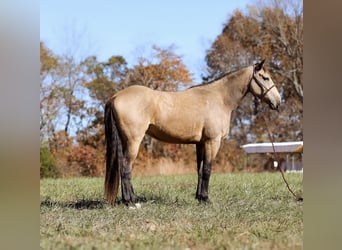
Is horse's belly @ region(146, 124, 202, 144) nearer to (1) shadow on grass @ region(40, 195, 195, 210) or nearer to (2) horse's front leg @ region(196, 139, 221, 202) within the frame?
(2) horse's front leg @ region(196, 139, 221, 202)

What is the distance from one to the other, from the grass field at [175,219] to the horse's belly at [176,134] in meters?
0.40

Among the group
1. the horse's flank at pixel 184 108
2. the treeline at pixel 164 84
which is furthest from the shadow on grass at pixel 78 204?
the treeline at pixel 164 84

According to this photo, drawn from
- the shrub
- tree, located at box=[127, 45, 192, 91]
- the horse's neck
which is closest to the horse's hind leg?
the horse's neck

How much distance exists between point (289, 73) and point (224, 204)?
8.41 feet

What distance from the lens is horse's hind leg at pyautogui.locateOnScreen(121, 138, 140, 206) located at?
295cm

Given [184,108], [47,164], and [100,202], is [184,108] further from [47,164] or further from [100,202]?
[47,164]

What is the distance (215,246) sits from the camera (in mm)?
2148

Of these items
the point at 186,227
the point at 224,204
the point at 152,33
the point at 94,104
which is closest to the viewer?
the point at 186,227

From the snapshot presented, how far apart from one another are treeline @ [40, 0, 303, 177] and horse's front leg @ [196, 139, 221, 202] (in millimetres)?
1592

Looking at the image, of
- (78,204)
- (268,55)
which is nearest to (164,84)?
(268,55)

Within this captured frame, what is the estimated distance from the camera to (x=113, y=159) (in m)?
2.94

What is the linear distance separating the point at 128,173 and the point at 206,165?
53 centimetres
